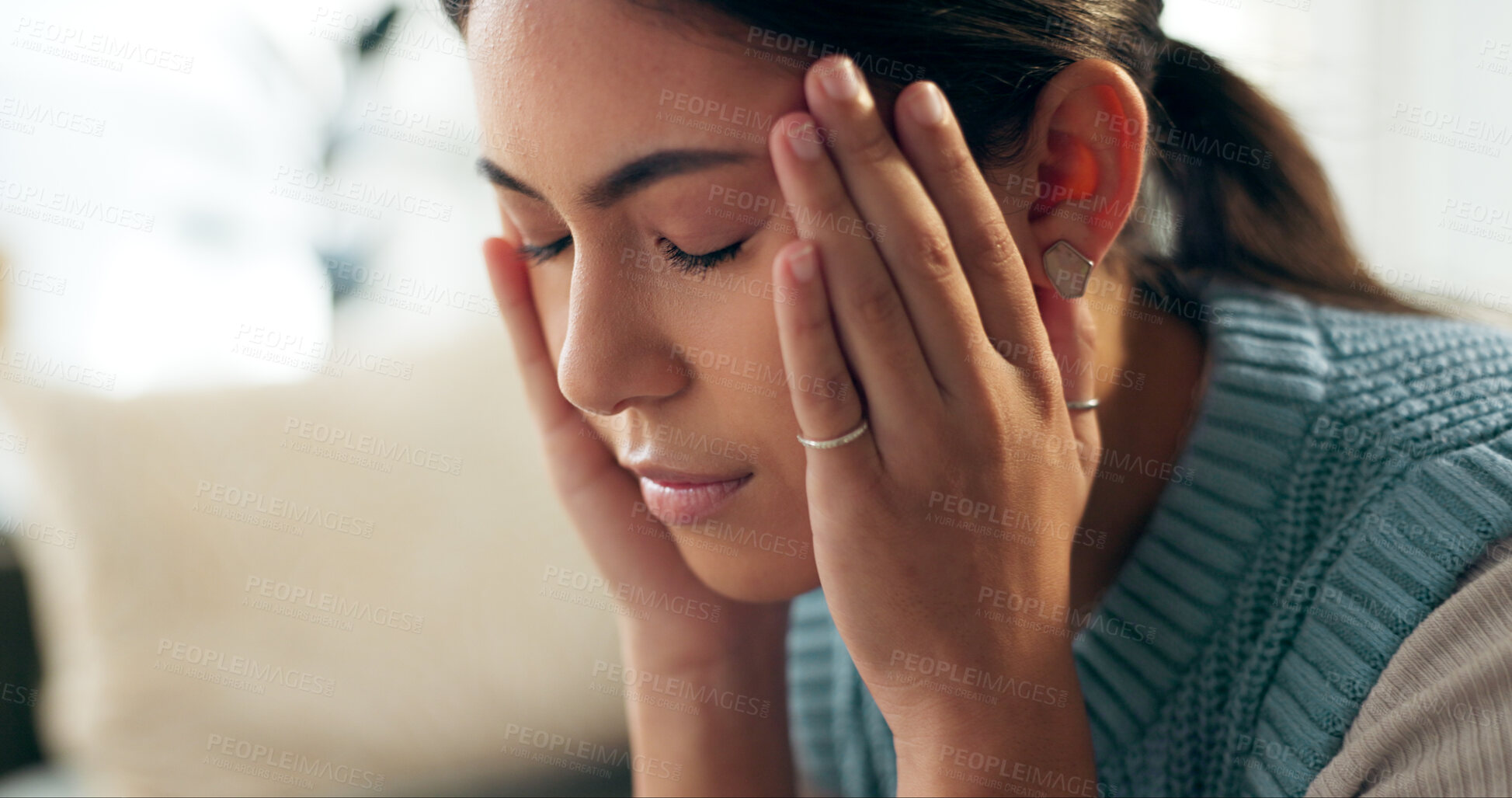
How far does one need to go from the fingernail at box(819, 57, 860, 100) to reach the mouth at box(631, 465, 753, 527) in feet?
1.05

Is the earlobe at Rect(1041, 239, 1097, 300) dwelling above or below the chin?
above

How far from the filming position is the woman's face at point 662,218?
2.21 ft

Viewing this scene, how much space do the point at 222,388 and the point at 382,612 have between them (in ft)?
1.40

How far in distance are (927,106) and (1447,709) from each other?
54 cm

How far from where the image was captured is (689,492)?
850 millimetres

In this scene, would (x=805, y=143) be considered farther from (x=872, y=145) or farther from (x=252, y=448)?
(x=252, y=448)

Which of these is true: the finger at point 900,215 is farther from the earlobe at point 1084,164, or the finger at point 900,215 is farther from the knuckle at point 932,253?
the earlobe at point 1084,164

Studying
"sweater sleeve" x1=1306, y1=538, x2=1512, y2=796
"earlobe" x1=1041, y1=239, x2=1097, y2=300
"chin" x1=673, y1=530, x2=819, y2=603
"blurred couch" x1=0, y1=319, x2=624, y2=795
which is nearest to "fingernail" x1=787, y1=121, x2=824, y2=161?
"earlobe" x1=1041, y1=239, x2=1097, y2=300

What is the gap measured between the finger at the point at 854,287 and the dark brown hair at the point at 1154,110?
0.09 m

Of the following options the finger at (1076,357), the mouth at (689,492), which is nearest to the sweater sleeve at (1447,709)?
the finger at (1076,357)

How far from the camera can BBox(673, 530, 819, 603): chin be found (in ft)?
2.84

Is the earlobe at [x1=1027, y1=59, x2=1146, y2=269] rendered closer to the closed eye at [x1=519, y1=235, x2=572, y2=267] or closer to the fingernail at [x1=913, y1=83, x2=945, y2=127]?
the fingernail at [x1=913, y1=83, x2=945, y2=127]

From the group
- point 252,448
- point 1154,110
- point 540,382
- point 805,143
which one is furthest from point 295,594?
point 1154,110

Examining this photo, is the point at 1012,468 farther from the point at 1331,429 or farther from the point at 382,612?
the point at 382,612
